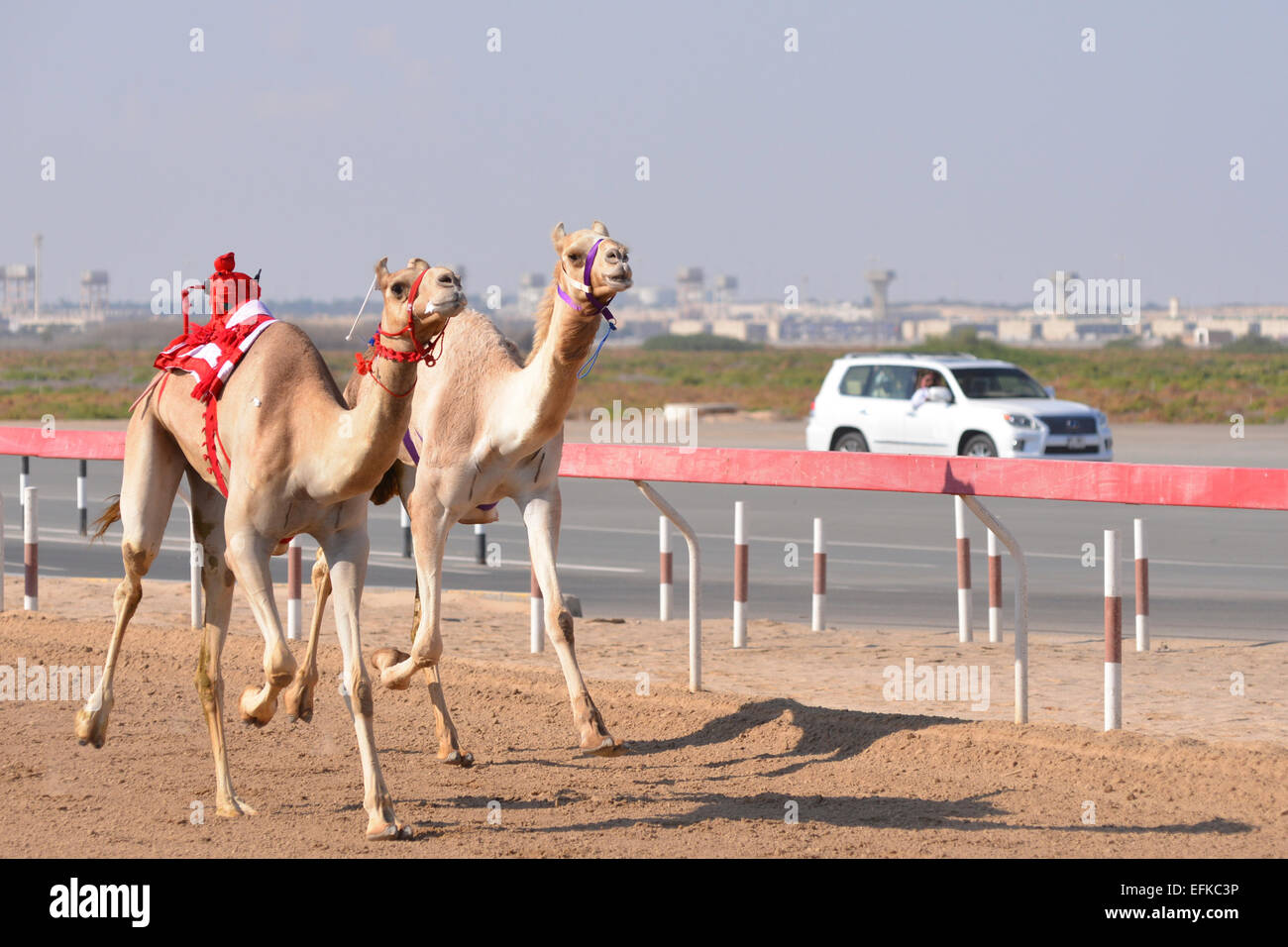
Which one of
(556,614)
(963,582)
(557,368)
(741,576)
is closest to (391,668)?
(556,614)

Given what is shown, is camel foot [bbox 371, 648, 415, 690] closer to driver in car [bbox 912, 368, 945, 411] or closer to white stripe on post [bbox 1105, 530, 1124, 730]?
white stripe on post [bbox 1105, 530, 1124, 730]

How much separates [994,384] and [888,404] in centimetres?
170

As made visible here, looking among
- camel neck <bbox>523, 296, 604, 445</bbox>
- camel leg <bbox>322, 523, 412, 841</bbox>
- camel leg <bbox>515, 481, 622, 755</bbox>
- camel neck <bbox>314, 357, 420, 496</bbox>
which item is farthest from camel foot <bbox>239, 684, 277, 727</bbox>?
camel neck <bbox>523, 296, 604, 445</bbox>

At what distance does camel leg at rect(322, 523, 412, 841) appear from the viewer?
268 inches

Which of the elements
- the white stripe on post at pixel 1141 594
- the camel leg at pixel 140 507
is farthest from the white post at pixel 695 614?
the white stripe on post at pixel 1141 594

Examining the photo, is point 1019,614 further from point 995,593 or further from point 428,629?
point 995,593

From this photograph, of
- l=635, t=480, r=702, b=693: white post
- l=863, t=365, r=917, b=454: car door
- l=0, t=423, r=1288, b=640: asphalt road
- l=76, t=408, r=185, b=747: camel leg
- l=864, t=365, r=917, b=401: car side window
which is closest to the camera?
l=76, t=408, r=185, b=747: camel leg

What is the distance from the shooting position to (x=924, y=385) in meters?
26.5

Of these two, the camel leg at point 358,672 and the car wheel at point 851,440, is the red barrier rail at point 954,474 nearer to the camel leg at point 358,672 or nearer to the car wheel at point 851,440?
the camel leg at point 358,672

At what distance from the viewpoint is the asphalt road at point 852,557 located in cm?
1372

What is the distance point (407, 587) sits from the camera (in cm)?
1549

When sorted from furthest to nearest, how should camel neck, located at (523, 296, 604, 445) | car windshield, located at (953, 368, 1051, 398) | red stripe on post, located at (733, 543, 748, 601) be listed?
car windshield, located at (953, 368, 1051, 398) → red stripe on post, located at (733, 543, 748, 601) → camel neck, located at (523, 296, 604, 445)

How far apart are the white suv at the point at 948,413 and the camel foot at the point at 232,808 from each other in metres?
18.6

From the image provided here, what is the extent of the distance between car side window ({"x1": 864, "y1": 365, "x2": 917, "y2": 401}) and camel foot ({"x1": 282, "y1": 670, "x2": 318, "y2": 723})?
1960 centimetres
